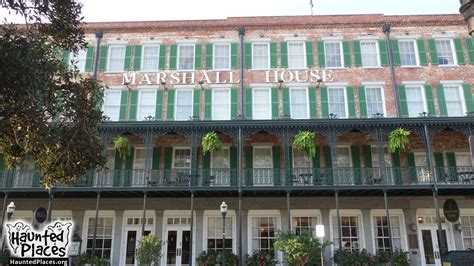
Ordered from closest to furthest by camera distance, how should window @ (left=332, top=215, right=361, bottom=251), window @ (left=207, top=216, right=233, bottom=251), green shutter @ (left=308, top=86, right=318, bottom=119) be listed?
1. window @ (left=332, top=215, right=361, bottom=251)
2. window @ (left=207, top=216, right=233, bottom=251)
3. green shutter @ (left=308, top=86, right=318, bottom=119)

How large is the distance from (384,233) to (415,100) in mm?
6679

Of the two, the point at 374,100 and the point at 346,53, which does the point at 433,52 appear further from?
the point at 346,53

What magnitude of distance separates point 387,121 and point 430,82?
4.63 meters

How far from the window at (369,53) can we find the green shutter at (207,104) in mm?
7828

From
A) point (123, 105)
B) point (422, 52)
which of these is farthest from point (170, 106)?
point (422, 52)

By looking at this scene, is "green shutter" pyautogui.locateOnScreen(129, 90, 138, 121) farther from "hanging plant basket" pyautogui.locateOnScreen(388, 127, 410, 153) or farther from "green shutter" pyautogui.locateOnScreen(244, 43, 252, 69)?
"hanging plant basket" pyautogui.locateOnScreen(388, 127, 410, 153)

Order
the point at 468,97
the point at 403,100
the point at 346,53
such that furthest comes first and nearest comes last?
the point at 346,53 < the point at 403,100 < the point at 468,97

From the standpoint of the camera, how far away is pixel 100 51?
2306 centimetres

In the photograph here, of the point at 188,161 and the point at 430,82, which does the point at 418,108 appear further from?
the point at 188,161

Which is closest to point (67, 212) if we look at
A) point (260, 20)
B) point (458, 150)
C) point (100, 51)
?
point (100, 51)

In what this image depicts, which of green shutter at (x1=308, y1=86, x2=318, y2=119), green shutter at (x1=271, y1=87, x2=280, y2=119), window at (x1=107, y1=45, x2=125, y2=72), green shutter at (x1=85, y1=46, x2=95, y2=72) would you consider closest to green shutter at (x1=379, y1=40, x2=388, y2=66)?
green shutter at (x1=308, y1=86, x2=318, y2=119)

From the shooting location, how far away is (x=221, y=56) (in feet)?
75.4

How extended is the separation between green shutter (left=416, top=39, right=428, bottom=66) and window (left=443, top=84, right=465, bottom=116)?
1.52 m

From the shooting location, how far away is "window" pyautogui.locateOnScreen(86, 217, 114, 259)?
1964 centimetres
